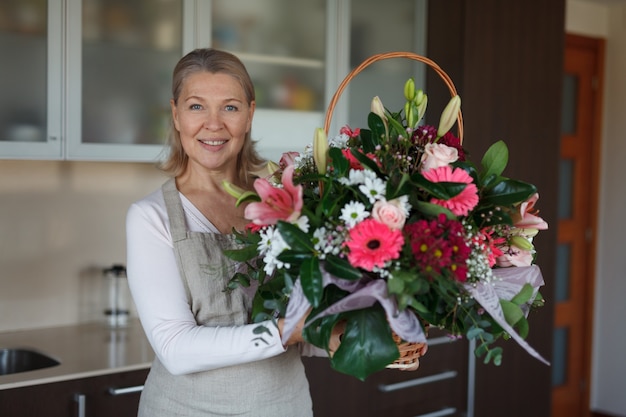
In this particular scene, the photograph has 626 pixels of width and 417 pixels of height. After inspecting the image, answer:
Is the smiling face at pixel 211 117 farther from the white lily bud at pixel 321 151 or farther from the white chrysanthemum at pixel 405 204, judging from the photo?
the white chrysanthemum at pixel 405 204

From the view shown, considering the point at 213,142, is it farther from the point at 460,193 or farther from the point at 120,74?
the point at 120,74

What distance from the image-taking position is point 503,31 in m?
3.60

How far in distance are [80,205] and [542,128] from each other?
85.6 inches

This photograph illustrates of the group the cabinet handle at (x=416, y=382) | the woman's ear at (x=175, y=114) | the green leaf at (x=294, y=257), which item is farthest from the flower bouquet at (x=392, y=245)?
the cabinet handle at (x=416, y=382)

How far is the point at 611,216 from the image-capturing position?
499 cm

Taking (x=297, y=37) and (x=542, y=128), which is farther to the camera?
(x=542, y=128)

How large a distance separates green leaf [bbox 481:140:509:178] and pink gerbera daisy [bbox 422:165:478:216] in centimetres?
14

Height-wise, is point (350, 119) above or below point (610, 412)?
above

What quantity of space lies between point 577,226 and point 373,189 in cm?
402

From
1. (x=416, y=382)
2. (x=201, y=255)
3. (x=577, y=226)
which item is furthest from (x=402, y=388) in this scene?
(x=577, y=226)

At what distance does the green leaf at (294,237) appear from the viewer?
4.27 feet

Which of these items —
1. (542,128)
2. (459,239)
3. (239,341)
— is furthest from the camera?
(542,128)

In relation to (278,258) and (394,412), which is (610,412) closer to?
(394,412)

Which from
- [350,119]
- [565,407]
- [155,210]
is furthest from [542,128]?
[155,210]
